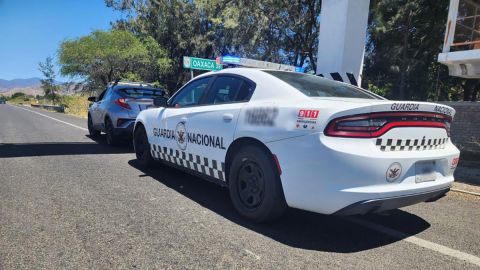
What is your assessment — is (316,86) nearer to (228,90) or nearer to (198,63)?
(228,90)

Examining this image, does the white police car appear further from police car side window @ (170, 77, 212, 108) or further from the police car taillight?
police car side window @ (170, 77, 212, 108)

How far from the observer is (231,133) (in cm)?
386

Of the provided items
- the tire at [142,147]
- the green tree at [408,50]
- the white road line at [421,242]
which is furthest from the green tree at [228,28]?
the white road line at [421,242]

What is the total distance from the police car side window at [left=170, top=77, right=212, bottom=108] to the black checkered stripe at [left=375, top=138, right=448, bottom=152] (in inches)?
94.9

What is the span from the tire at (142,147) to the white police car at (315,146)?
1731mm

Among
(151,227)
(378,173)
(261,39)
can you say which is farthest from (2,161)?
(261,39)

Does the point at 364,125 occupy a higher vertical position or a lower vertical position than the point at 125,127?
higher

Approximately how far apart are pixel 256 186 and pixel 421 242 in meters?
1.59

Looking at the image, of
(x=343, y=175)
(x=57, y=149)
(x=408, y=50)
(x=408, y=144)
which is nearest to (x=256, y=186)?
(x=343, y=175)

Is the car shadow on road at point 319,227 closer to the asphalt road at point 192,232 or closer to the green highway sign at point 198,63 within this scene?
the asphalt road at point 192,232

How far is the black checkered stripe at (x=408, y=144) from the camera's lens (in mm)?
3039

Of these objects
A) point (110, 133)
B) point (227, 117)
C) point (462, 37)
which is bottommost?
point (110, 133)

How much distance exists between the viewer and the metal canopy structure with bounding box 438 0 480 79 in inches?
445

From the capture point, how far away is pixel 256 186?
363cm
